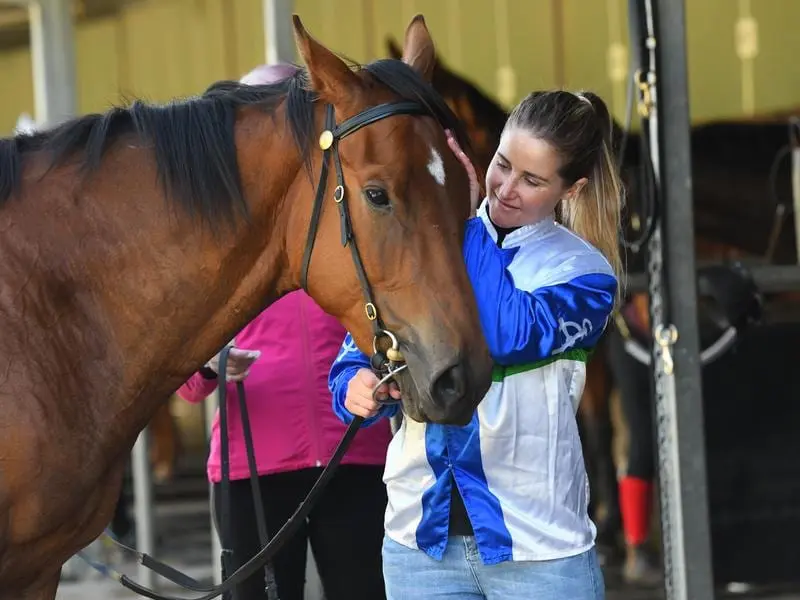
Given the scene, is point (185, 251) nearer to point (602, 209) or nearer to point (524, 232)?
point (524, 232)

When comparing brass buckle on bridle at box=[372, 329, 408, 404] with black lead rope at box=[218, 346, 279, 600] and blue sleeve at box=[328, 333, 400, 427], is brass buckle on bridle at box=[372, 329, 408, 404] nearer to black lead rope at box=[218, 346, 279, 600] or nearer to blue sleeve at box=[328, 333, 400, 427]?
blue sleeve at box=[328, 333, 400, 427]

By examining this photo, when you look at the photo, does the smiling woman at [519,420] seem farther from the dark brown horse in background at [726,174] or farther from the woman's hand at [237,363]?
the dark brown horse in background at [726,174]

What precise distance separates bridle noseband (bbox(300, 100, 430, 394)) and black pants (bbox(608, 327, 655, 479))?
9.41 ft

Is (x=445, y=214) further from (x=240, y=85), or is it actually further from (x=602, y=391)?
(x=602, y=391)

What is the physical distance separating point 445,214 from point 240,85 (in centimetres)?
50

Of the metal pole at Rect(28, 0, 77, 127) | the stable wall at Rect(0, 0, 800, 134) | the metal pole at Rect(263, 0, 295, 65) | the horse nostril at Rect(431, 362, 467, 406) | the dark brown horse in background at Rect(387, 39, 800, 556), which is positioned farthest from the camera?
the stable wall at Rect(0, 0, 800, 134)

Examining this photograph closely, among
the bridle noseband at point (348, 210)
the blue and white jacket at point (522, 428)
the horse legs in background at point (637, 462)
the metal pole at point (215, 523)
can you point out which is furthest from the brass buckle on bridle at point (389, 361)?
the horse legs in background at point (637, 462)

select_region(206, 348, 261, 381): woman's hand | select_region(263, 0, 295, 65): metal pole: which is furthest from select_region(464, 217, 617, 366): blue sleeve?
select_region(263, 0, 295, 65): metal pole

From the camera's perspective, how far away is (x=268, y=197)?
2039 mm

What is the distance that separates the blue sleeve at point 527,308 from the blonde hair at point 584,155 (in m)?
0.17

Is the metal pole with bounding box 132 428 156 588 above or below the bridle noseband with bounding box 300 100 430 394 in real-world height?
below

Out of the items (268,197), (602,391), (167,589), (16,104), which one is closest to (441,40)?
(602,391)

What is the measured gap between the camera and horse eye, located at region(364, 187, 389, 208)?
1.92 m

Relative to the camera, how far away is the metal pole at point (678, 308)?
2949mm
